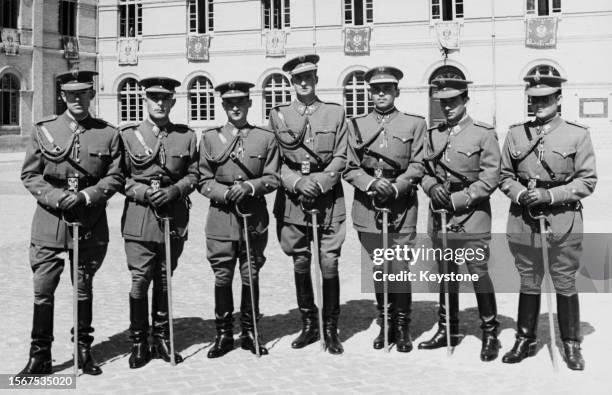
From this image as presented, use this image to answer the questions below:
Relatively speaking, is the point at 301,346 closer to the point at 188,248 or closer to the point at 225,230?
the point at 225,230

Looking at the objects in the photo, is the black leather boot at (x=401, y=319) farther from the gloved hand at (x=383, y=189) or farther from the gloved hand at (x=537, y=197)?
the gloved hand at (x=537, y=197)

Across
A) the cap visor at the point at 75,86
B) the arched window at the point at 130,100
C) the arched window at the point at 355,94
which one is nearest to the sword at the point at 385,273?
the cap visor at the point at 75,86

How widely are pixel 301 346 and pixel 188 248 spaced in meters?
5.07

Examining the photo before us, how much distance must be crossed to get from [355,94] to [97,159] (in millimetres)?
25101

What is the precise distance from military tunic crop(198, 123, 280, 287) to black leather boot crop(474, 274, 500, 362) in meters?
1.68

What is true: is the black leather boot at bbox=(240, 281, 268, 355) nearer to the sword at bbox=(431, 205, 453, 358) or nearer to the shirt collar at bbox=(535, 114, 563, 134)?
the sword at bbox=(431, 205, 453, 358)

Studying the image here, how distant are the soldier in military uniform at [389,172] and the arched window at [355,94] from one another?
2391 centimetres

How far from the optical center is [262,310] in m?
7.09

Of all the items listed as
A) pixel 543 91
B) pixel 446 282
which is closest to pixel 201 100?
pixel 446 282

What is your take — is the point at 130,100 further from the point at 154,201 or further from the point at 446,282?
the point at 446,282

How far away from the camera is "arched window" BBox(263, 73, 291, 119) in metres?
30.6

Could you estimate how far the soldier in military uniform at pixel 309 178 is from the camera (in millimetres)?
5895

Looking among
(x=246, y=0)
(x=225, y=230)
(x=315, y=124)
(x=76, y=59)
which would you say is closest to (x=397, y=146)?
(x=315, y=124)

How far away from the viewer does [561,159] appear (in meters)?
5.39
